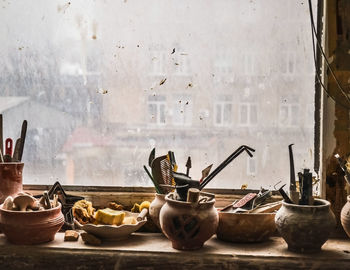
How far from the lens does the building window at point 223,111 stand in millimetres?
1594

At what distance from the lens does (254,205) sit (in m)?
1.46

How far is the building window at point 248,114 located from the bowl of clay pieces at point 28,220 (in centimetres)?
67

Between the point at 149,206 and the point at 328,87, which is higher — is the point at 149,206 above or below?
below

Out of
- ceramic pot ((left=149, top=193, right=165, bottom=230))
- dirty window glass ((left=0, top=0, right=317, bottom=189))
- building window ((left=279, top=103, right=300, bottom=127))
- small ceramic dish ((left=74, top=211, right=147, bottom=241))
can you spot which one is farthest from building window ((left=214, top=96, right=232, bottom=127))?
small ceramic dish ((left=74, top=211, right=147, bottom=241))

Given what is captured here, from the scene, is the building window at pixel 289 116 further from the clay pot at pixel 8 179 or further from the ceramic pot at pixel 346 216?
the clay pot at pixel 8 179

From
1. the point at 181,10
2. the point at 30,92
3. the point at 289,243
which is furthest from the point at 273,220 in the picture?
the point at 30,92

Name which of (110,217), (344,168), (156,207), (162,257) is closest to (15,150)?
(110,217)

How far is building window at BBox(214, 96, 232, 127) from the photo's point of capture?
1594 millimetres

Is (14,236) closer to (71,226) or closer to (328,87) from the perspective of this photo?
(71,226)

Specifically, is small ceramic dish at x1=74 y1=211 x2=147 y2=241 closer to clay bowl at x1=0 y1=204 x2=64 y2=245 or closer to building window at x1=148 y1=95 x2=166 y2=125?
clay bowl at x1=0 y1=204 x2=64 y2=245

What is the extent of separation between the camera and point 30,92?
5.43 feet

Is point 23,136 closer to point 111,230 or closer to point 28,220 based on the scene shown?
point 28,220

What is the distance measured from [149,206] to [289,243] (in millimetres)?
458

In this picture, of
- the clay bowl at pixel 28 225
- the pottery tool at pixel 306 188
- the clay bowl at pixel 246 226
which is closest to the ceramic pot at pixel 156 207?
A: the clay bowl at pixel 246 226
